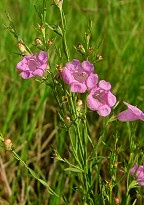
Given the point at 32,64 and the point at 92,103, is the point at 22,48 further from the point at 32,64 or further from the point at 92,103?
the point at 92,103

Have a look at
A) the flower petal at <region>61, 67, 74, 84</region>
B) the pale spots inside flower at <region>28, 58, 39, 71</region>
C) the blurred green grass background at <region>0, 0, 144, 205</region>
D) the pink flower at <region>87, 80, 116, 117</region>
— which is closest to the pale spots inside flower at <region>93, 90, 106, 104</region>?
the pink flower at <region>87, 80, 116, 117</region>

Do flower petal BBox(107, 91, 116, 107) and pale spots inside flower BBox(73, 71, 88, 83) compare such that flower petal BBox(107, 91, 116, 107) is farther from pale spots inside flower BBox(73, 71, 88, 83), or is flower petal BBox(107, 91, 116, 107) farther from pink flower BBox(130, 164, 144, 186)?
pink flower BBox(130, 164, 144, 186)

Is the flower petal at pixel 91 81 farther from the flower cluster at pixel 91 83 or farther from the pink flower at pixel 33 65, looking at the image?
the pink flower at pixel 33 65

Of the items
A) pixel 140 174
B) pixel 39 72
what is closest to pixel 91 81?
pixel 39 72

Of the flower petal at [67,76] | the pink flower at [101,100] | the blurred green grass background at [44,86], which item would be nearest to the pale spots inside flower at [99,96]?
the pink flower at [101,100]

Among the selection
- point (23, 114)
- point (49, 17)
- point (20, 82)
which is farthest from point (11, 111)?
point (49, 17)

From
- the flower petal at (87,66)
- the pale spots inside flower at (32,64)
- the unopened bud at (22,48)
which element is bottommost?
the flower petal at (87,66)
